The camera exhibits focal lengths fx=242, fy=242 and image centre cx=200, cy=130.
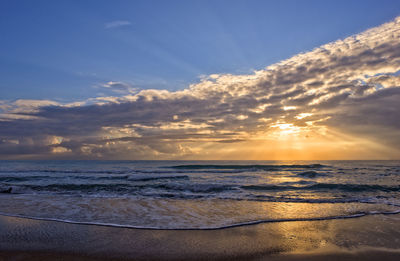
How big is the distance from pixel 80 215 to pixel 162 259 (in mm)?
4966

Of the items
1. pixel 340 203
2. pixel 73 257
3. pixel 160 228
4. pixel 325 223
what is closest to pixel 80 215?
pixel 160 228

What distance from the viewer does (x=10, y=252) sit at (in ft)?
16.0

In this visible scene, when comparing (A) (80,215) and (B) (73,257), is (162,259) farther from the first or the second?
(A) (80,215)

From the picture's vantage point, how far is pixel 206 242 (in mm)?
5547

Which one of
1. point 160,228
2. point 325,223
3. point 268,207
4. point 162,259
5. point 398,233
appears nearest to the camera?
point 162,259

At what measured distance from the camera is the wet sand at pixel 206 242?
4750 mm

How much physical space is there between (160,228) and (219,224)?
169cm

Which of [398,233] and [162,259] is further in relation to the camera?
[398,233]

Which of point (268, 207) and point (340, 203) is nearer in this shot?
point (268, 207)

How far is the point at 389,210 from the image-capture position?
29.9 feet

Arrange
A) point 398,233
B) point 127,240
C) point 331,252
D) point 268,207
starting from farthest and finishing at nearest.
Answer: point 268,207, point 398,233, point 127,240, point 331,252

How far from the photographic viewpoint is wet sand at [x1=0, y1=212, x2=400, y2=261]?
475 centimetres

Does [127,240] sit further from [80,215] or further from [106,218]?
[80,215]

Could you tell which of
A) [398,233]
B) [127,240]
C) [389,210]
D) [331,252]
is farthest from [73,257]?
[389,210]
